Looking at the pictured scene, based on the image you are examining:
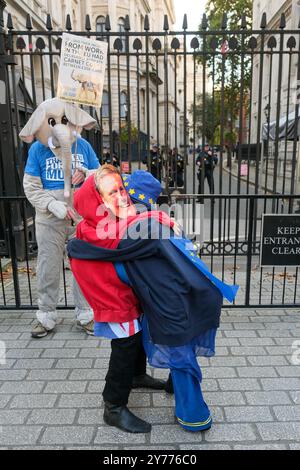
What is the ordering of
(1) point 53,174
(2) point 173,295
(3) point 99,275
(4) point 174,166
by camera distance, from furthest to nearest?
1. (4) point 174,166
2. (1) point 53,174
3. (3) point 99,275
4. (2) point 173,295

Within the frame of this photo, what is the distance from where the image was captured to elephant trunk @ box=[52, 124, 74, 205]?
3.36m

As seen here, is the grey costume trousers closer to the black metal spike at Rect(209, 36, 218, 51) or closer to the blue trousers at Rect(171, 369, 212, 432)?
the blue trousers at Rect(171, 369, 212, 432)

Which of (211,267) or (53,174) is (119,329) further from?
(211,267)

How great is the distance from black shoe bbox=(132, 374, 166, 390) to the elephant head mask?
1609 mm

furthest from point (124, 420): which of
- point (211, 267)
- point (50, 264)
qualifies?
point (211, 267)

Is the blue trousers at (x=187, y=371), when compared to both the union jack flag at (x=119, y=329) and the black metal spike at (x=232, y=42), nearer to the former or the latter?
the union jack flag at (x=119, y=329)

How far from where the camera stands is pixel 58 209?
3.41 meters

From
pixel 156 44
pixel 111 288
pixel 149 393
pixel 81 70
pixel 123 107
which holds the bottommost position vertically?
pixel 149 393

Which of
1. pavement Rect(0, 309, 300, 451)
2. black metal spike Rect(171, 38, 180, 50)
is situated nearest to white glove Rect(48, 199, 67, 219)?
pavement Rect(0, 309, 300, 451)

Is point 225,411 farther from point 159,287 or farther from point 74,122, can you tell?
point 74,122

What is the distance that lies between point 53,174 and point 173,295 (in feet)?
5.96

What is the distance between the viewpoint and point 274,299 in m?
4.77

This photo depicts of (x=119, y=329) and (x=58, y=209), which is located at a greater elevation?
(x=58, y=209)

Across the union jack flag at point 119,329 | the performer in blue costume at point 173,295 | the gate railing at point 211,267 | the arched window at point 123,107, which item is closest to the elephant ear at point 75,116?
the gate railing at point 211,267
